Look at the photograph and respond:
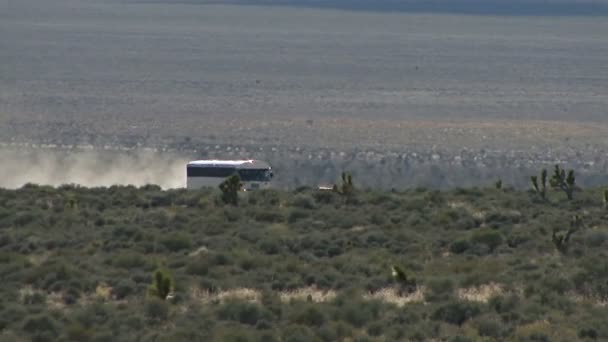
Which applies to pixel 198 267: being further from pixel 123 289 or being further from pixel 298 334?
pixel 298 334

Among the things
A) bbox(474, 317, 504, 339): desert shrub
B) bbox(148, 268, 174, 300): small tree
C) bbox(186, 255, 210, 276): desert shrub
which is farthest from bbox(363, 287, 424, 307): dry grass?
bbox(186, 255, 210, 276): desert shrub

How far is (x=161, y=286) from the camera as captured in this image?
21.9 meters

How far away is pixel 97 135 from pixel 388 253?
42742mm

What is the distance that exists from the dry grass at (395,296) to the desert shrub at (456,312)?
1001 millimetres

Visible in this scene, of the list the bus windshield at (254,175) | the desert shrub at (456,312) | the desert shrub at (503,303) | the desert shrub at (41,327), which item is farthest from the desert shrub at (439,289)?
the bus windshield at (254,175)

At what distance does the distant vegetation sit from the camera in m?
19.9

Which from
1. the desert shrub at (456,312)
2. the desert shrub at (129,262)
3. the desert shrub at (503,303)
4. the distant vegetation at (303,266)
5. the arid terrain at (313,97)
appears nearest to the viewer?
the distant vegetation at (303,266)

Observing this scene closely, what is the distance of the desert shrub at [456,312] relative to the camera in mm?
20469

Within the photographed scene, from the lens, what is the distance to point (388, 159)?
60.0m

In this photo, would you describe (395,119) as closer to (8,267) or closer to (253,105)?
(253,105)

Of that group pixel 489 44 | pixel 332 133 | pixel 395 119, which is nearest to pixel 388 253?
pixel 332 133

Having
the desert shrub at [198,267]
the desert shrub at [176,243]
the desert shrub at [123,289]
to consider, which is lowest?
the desert shrub at [123,289]

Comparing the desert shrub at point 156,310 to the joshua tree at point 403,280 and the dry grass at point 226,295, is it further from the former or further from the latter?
the joshua tree at point 403,280

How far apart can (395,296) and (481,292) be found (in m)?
1.23
